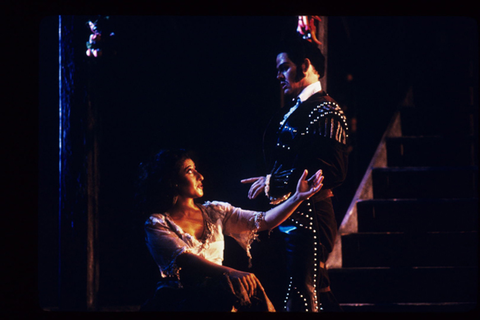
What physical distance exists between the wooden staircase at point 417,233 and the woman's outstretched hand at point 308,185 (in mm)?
422

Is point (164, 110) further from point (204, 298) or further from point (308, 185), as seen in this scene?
point (204, 298)

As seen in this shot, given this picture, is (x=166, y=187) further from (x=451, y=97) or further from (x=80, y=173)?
(x=451, y=97)

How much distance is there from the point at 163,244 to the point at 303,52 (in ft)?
4.51

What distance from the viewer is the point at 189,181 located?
2.43 meters

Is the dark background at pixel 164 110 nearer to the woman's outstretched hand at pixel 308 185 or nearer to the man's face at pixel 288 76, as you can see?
the man's face at pixel 288 76

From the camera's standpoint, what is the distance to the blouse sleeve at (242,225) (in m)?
2.48

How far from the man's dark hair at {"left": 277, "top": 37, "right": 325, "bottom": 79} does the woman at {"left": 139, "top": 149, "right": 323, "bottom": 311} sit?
0.65 meters

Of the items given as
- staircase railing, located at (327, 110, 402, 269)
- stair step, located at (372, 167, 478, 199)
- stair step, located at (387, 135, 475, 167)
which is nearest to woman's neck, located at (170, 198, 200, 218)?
staircase railing, located at (327, 110, 402, 269)

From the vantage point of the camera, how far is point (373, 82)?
3.58 meters

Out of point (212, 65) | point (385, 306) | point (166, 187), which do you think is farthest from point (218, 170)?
point (385, 306)

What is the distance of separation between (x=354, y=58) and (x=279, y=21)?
1.20 m

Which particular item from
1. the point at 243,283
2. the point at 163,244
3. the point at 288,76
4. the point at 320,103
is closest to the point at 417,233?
the point at 320,103

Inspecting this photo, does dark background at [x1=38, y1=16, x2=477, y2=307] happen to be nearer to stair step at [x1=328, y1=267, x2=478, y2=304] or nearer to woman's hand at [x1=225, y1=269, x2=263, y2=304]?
woman's hand at [x1=225, y1=269, x2=263, y2=304]

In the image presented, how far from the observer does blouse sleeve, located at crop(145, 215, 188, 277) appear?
2.32 m
